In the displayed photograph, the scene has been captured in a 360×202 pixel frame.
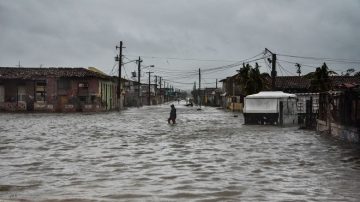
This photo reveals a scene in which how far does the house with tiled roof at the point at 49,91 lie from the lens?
55.0 meters

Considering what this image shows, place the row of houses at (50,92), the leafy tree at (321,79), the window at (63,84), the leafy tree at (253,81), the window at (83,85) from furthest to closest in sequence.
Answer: the window at (83,85), the window at (63,84), the row of houses at (50,92), the leafy tree at (253,81), the leafy tree at (321,79)

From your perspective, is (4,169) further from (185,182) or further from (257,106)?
(257,106)

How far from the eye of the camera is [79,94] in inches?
2196

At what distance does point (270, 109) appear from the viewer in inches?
1195

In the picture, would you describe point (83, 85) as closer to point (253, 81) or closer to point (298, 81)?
point (253, 81)

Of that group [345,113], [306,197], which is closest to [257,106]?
[345,113]

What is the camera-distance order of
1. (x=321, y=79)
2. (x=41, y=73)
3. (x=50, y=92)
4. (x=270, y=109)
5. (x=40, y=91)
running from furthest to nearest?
(x=41, y=73) → (x=40, y=91) → (x=50, y=92) → (x=321, y=79) → (x=270, y=109)

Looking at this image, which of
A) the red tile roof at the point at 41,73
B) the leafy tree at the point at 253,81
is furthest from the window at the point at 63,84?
the leafy tree at the point at 253,81

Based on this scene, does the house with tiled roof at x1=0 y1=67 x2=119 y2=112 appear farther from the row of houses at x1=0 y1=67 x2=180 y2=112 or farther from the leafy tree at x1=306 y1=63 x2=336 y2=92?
the leafy tree at x1=306 y1=63 x2=336 y2=92

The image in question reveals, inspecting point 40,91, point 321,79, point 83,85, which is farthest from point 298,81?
point 40,91

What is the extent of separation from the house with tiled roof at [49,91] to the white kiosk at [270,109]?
28561 mm

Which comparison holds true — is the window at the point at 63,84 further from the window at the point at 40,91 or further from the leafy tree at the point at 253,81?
the leafy tree at the point at 253,81

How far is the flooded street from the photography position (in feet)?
28.7

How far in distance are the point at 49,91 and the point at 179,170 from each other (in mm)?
46052
